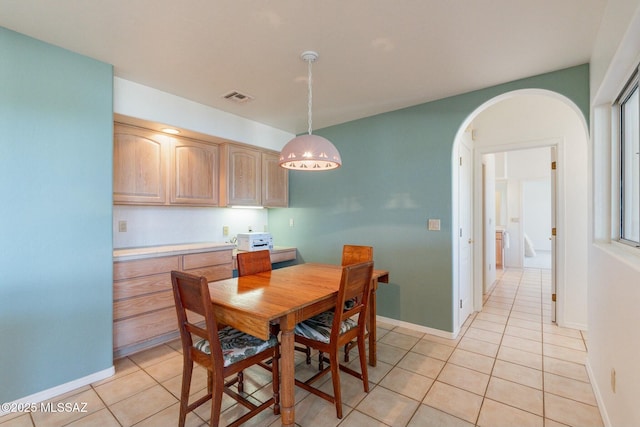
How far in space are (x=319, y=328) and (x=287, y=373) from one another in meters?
0.41

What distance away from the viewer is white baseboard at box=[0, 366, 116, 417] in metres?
1.93

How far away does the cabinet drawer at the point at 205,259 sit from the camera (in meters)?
2.94

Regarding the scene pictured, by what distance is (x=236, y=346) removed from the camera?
1664 mm

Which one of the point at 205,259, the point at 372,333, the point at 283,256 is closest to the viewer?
the point at 372,333

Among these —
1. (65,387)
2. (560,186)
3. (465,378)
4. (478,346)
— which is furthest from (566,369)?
(65,387)

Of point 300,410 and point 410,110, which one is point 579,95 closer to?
point 410,110

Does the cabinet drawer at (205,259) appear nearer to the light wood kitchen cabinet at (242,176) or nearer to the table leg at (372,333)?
the light wood kitchen cabinet at (242,176)

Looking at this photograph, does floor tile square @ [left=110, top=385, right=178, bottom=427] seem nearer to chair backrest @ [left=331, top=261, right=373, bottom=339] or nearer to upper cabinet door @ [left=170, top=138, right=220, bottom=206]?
chair backrest @ [left=331, top=261, right=373, bottom=339]

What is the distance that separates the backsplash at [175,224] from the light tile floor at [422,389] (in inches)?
45.7

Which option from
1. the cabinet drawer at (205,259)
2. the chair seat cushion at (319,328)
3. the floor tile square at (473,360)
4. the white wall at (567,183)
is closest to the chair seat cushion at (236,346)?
the chair seat cushion at (319,328)

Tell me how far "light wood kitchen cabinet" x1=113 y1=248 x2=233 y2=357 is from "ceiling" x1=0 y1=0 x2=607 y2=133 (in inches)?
65.5

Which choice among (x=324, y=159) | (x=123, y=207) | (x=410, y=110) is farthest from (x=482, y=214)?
(x=123, y=207)

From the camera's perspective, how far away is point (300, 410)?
1.85 metres

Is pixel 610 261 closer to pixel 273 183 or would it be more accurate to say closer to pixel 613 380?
pixel 613 380
